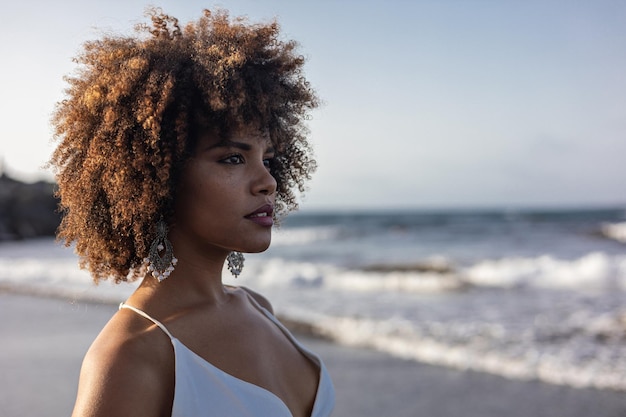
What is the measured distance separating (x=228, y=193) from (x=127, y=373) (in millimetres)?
550

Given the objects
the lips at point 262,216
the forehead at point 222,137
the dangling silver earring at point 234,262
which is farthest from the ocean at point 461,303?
the forehead at point 222,137

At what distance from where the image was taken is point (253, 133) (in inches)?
67.9

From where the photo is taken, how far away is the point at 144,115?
1628 millimetres

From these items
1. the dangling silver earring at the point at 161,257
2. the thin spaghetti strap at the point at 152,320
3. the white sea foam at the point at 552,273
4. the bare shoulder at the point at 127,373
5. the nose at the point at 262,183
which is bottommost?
the white sea foam at the point at 552,273

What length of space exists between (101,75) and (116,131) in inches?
7.1

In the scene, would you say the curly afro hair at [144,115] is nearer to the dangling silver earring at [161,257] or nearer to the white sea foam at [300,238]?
the dangling silver earring at [161,257]

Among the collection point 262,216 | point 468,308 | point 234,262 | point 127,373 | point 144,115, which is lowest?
point 468,308

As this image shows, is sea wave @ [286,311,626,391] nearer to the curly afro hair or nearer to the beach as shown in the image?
the beach

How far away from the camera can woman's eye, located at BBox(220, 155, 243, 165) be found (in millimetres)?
1685

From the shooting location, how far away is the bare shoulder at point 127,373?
1.35 m

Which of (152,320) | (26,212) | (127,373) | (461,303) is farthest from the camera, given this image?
(26,212)

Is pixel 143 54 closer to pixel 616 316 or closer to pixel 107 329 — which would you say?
pixel 107 329

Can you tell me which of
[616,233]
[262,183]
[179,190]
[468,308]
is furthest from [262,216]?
[616,233]

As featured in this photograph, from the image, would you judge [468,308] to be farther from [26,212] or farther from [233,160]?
[26,212]
